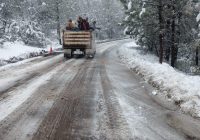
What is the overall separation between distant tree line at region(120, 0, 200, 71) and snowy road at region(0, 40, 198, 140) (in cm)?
935

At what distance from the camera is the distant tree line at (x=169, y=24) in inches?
817

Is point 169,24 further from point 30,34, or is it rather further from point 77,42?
point 30,34

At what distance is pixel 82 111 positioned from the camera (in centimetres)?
786

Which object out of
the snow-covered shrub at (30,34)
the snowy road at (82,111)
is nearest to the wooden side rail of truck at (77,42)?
the snowy road at (82,111)

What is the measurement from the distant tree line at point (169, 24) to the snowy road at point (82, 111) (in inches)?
368

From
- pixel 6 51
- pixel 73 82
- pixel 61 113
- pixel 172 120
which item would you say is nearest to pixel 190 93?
pixel 172 120

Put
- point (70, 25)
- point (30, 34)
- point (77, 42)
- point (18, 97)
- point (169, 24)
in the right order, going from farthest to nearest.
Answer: point (30, 34) < point (169, 24) < point (70, 25) < point (77, 42) < point (18, 97)

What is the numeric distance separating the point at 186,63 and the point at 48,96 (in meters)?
25.5

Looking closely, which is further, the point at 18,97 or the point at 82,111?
the point at 18,97

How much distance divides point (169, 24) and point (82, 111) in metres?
18.0

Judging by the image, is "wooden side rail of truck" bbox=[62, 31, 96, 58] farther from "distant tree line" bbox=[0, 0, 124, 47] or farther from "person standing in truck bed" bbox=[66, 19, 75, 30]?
"distant tree line" bbox=[0, 0, 124, 47]

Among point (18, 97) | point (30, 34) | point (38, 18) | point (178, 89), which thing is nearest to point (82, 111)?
point (18, 97)

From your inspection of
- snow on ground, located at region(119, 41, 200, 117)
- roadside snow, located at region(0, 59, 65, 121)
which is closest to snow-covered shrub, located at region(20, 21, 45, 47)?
roadside snow, located at region(0, 59, 65, 121)

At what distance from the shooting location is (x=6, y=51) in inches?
965
